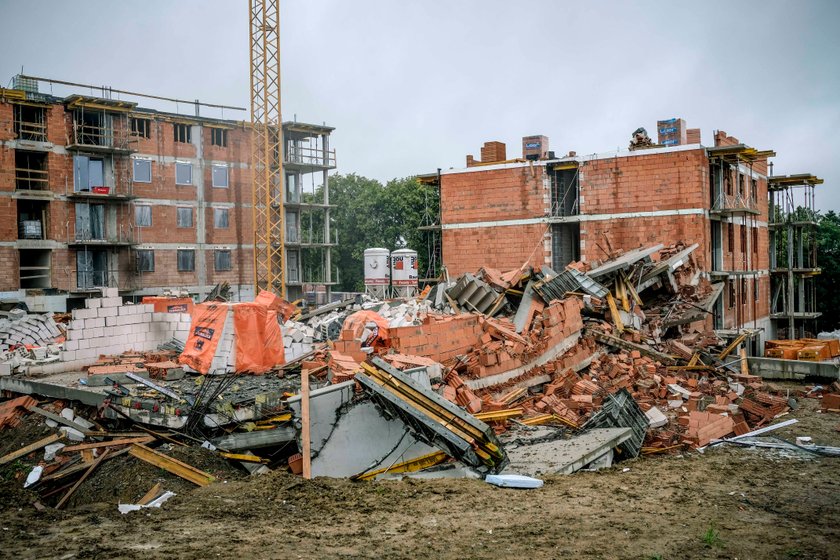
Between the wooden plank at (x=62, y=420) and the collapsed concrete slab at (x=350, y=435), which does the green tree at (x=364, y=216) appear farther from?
the collapsed concrete slab at (x=350, y=435)

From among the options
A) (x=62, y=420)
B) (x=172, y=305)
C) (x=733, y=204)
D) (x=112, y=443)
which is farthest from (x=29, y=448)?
(x=733, y=204)

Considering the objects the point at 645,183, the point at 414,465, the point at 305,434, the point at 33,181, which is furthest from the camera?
the point at 33,181

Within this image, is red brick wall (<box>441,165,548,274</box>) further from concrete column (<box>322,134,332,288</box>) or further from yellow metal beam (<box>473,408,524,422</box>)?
yellow metal beam (<box>473,408,524,422</box>)

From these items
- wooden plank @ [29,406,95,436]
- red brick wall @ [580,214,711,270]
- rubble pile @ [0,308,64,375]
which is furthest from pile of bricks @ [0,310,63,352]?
red brick wall @ [580,214,711,270]

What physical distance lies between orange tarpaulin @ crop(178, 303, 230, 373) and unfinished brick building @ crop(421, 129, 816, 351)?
16.2 meters

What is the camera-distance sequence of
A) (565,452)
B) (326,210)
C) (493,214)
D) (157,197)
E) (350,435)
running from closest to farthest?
(350,435), (565,452), (493,214), (157,197), (326,210)

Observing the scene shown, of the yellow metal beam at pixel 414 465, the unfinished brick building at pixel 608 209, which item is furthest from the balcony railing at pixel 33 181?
the yellow metal beam at pixel 414 465

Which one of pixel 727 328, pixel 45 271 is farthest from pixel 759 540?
pixel 45 271

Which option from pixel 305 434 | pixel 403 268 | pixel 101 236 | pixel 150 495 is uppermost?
pixel 101 236

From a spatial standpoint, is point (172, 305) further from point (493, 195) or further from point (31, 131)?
point (31, 131)

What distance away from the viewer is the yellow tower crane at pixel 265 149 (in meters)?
43.3

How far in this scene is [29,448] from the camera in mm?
12000

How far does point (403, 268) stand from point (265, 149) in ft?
50.6

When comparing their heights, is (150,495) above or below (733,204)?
below
